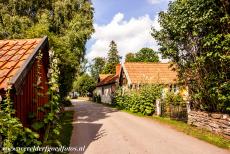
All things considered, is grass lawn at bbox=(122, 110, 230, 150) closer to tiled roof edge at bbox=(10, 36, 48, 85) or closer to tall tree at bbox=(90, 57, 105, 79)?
tiled roof edge at bbox=(10, 36, 48, 85)

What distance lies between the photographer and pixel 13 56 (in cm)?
841

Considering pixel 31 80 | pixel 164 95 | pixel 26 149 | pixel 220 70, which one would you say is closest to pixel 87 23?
pixel 164 95

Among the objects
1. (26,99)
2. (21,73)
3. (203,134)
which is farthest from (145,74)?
(21,73)

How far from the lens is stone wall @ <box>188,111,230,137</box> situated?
50.2ft

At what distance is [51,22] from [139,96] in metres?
10.3

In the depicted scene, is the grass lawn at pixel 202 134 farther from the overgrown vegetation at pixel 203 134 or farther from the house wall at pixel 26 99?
the house wall at pixel 26 99

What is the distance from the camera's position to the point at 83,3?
31141 mm

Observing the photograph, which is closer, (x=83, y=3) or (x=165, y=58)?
(x=165, y=58)

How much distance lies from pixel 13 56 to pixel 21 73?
4.93 feet

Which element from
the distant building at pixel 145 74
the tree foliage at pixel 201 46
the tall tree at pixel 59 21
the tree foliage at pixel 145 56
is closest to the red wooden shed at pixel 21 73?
the tree foliage at pixel 201 46

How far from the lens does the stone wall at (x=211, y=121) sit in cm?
1530

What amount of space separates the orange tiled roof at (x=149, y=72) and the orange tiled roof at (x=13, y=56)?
99.8ft

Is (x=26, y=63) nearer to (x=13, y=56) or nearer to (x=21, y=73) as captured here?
(x=21, y=73)

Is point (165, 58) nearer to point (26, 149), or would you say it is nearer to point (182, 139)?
point (182, 139)
